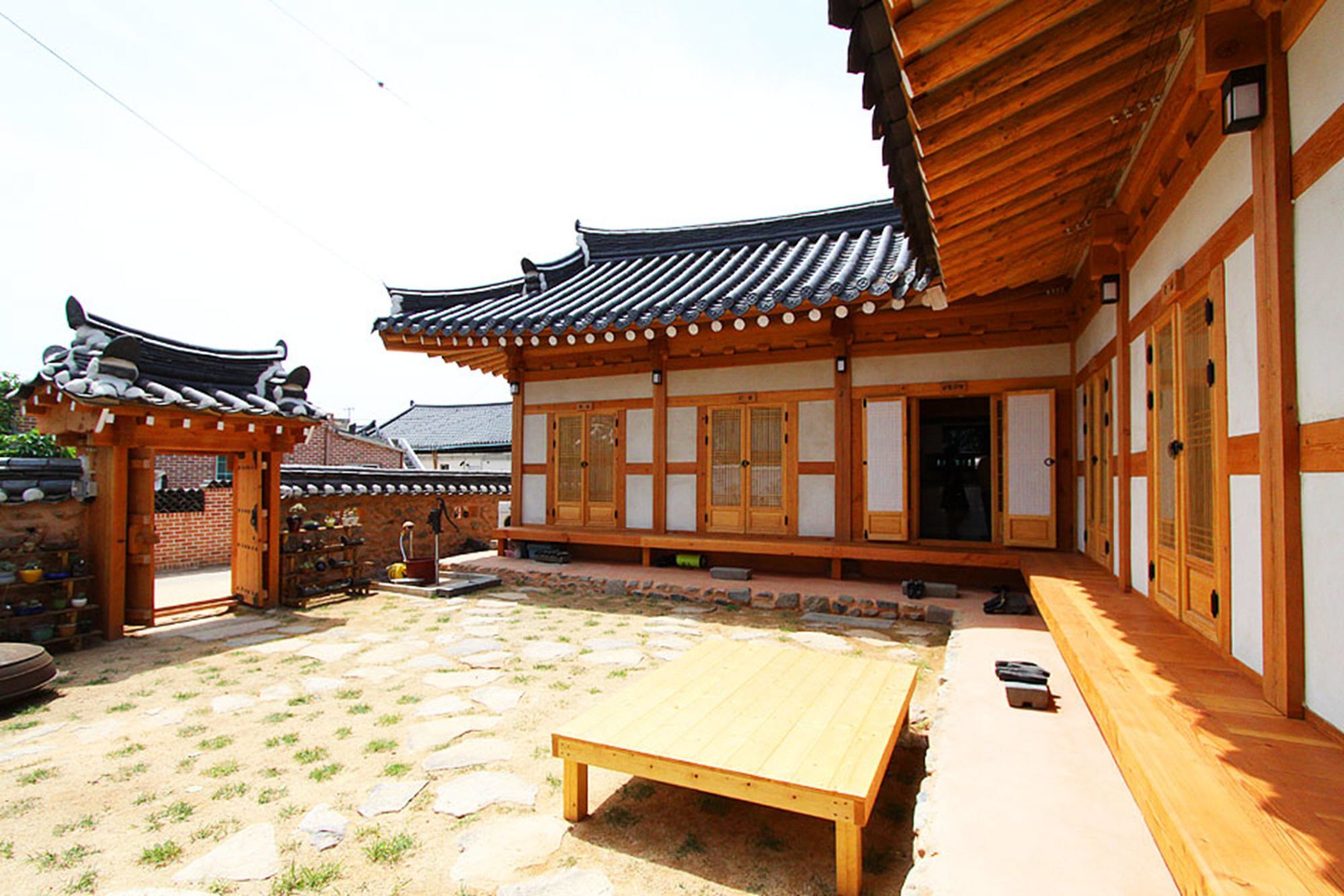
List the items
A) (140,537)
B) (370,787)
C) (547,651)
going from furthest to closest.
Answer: (140,537), (547,651), (370,787)

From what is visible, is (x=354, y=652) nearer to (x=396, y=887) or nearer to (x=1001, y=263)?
(x=396, y=887)

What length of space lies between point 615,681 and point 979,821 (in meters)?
2.94

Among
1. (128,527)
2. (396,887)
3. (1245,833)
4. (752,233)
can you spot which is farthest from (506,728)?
(752,233)

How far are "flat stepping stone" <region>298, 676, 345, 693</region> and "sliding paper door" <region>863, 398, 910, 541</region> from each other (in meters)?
5.68

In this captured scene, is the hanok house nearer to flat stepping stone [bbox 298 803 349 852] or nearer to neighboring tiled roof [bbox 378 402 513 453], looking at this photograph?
flat stepping stone [bbox 298 803 349 852]

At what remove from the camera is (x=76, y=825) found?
9.65 ft

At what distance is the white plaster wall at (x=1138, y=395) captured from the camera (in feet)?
13.8

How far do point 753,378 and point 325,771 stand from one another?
21.0 feet

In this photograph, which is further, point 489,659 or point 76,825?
point 489,659

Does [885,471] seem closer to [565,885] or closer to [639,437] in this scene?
[639,437]

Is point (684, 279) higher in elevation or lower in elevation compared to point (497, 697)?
higher

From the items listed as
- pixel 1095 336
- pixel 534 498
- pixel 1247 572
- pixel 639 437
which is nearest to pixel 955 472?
pixel 1095 336

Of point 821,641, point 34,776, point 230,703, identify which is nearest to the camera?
point 34,776

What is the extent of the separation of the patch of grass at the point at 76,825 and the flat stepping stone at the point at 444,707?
1.59 meters
